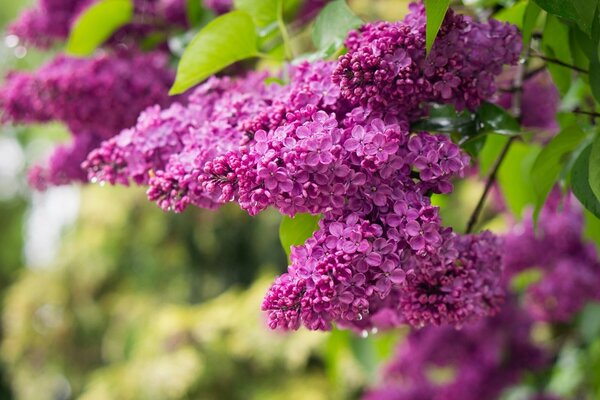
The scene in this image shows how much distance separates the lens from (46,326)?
4.25 m

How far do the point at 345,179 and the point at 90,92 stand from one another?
0.54m

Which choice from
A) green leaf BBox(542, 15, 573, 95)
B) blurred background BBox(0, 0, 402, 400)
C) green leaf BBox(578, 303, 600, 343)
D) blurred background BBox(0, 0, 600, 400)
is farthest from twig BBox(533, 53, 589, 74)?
blurred background BBox(0, 0, 402, 400)

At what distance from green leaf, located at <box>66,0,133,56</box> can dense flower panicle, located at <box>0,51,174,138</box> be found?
0.04 meters

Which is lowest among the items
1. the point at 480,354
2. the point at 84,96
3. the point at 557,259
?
the point at 480,354

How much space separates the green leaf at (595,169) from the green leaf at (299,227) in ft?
0.72

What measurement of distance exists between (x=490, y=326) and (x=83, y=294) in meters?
3.25

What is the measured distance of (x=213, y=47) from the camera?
81 cm

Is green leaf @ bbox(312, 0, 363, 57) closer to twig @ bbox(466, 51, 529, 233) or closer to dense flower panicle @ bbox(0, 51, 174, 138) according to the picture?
twig @ bbox(466, 51, 529, 233)

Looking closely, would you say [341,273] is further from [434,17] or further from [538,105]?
[538,105]

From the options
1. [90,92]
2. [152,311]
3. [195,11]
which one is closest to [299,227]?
[90,92]

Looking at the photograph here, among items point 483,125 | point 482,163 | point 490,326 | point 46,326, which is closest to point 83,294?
point 46,326

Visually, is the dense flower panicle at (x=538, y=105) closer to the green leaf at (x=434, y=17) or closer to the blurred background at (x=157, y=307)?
the green leaf at (x=434, y=17)

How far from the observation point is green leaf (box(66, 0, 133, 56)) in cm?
113

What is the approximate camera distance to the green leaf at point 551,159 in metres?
0.77
